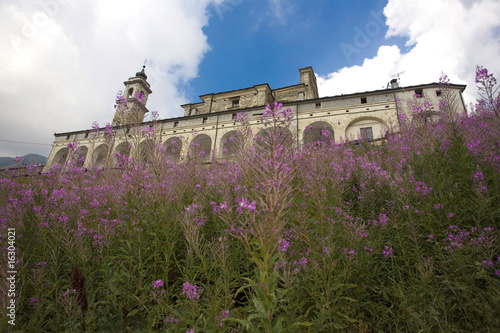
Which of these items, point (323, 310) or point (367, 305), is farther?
point (367, 305)

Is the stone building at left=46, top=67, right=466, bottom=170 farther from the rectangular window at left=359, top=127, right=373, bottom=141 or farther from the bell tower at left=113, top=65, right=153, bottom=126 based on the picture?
the bell tower at left=113, top=65, right=153, bottom=126

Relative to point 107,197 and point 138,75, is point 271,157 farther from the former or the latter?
point 138,75

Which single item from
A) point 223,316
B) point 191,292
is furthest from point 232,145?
point 223,316

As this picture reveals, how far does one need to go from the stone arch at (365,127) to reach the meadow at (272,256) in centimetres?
2267

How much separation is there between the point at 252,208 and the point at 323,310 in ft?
4.79

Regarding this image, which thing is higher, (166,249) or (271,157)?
(271,157)

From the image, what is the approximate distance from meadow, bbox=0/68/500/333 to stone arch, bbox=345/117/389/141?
22.7 metres

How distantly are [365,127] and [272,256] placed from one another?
27724mm

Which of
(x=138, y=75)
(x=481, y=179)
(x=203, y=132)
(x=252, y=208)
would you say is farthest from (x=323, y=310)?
(x=138, y=75)

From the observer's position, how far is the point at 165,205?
9.87ft

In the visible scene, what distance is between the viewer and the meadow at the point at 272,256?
81.1 inches

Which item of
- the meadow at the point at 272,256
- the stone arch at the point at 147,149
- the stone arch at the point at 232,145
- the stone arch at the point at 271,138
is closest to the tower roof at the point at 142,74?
the stone arch at the point at 232,145

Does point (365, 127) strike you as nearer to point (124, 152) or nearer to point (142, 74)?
point (124, 152)

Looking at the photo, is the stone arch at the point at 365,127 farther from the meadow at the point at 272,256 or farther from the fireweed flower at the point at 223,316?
the fireweed flower at the point at 223,316
